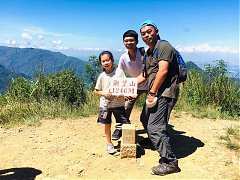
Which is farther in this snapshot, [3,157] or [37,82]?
[37,82]

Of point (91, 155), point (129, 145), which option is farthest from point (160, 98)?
point (91, 155)

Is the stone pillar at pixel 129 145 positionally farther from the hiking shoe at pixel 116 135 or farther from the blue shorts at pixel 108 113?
the hiking shoe at pixel 116 135

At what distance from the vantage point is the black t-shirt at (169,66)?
16.1 ft

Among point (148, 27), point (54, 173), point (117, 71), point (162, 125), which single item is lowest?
point (54, 173)

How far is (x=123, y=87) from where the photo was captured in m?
5.59

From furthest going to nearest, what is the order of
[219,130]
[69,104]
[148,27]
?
1. [69,104]
2. [219,130]
3. [148,27]

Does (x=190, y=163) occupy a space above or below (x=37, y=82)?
below

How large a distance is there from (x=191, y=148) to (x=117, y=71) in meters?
1.79

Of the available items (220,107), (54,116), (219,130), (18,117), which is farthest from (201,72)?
(18,117)

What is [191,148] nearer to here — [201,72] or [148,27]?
[148,27]

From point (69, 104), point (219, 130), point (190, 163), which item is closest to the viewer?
point (190, 163)

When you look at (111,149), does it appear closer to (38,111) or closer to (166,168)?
(166,168)

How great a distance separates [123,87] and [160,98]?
27.9 inches

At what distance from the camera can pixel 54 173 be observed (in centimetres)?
528
